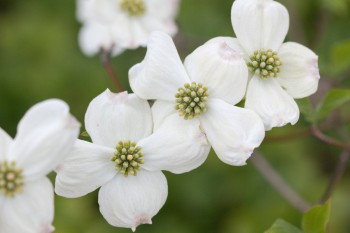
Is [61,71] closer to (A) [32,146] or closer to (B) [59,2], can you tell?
(B) [59,2]

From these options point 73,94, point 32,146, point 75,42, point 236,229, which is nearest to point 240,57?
point 32,146

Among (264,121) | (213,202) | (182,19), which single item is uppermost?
(264,121)

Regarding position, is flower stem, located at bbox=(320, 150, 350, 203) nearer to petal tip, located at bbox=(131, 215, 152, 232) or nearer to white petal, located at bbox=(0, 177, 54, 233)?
petal tip, located at bbox=(131, 215, 152, 232)

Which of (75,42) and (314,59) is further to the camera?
(75,42)

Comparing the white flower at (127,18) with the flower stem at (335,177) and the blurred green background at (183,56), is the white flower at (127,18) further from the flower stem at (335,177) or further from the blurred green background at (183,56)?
the flower stem at (335,177)

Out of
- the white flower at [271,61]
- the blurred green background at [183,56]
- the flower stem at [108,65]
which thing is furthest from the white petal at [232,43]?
the blurred green background at [183,56]

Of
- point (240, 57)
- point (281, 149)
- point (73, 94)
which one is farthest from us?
point (73, 94)

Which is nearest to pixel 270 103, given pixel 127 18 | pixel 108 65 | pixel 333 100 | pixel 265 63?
pixel 265 63

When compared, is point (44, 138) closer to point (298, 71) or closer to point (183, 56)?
point (298, 71)
